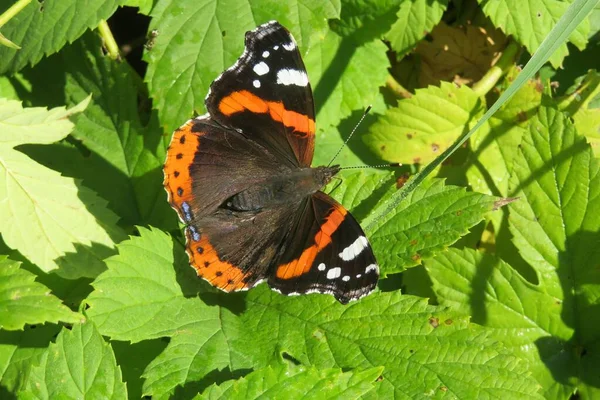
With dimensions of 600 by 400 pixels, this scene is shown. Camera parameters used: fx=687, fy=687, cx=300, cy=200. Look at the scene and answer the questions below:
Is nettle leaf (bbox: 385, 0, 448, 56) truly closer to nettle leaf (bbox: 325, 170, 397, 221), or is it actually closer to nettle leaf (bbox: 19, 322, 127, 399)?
nettle leaf (bbox: 325, 170, 397, 221)

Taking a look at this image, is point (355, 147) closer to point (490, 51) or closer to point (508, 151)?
point (508, 151)

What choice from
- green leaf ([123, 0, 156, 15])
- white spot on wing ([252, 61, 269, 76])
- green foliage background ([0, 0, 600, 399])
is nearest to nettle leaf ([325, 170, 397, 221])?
green foliage background ([0, 0, 600, 399])

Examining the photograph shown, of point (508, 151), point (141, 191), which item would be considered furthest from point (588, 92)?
point (141, 191)

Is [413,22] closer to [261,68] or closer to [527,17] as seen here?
[527,17]

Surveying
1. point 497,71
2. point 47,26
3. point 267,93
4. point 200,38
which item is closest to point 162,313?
point 267,93

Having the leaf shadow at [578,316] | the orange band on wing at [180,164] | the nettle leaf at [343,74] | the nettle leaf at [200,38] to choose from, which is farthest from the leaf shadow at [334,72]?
the leaf shadow at [578,316]

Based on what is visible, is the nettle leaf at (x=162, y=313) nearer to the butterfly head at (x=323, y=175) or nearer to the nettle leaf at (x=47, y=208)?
the nettle leaf at (x=47, y=208)
